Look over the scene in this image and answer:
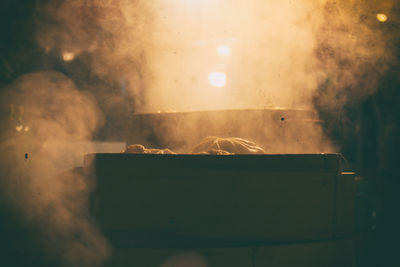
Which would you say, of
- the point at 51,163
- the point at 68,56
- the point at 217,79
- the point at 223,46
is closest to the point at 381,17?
the point at 223,46

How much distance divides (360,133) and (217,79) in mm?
4536

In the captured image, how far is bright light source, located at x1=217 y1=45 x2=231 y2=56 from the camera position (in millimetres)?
4328

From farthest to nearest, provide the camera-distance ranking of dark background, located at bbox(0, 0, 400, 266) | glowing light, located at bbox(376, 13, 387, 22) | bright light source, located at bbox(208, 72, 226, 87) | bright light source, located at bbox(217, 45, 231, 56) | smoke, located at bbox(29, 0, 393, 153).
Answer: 1. bright light source, located at bbox(208, 72, 226, 87)
2. glowing light, located at bbox(376, 13, 387, 22)
3. bright light source, located at bbox(217, 45, 231, 56)
4. smoke, located at bbox(29, 0, 393, 153)
5. dark background, located at bbox(0, 0, 400, 266)

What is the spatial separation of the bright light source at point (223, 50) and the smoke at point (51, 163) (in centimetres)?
174

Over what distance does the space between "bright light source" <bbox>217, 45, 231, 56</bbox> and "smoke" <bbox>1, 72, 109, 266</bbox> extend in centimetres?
174

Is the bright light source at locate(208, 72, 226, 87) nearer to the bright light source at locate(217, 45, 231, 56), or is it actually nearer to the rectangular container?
the bright light source at locate(217, 45, 231, 56)

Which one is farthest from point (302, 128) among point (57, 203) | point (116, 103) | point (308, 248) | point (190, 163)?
point (116, 103)

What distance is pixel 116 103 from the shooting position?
5.04 metres

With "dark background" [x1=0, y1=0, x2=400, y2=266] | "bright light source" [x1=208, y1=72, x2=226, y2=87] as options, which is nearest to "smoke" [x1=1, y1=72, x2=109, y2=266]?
"dark background" [x1=0, y1=0, x2=400, y2=266]

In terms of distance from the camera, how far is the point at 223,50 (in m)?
4.37

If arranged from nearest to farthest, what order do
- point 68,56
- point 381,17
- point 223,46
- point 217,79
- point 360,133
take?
point 68,56, point 223,46, point 381,17, point 217,79, point 360,133

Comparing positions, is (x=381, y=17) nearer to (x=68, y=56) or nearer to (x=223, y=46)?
(x=223, y=46)

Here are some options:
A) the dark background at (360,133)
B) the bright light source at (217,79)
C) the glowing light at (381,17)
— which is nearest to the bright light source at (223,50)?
the bright light source at (217,79)

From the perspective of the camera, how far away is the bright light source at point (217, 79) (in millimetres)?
4719
